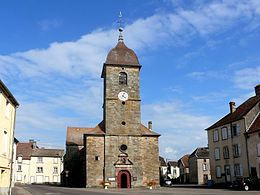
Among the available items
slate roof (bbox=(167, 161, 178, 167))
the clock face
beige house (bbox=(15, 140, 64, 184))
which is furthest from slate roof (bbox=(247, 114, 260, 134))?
slate roof (bbox=(167, 161, 178, 167))

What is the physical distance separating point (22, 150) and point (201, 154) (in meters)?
36.4

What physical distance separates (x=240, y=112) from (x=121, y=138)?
14020 mm

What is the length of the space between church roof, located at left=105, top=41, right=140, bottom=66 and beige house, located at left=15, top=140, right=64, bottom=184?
118 ft

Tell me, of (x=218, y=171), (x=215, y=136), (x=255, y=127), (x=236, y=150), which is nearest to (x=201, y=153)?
(x=215, y=136)

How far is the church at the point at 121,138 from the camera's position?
37.3 metres

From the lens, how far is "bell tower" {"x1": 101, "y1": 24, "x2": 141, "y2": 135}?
39.2 m

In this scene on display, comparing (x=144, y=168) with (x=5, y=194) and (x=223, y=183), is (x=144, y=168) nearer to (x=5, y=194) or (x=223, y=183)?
(x=223, y=183)

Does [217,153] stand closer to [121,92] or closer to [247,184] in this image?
[247,184]

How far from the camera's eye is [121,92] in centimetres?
4041

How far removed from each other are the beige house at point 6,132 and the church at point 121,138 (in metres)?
16.5

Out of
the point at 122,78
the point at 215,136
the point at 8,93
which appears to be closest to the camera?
the point at 8,93

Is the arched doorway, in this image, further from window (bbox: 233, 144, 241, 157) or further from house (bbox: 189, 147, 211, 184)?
house (bbox: 189, 147, 211, 184)

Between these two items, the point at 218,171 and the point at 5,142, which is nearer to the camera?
the point at 5,142

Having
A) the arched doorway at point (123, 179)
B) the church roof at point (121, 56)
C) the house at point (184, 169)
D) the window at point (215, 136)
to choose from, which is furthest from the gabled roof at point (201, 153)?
the church roof at point (121, 56)
